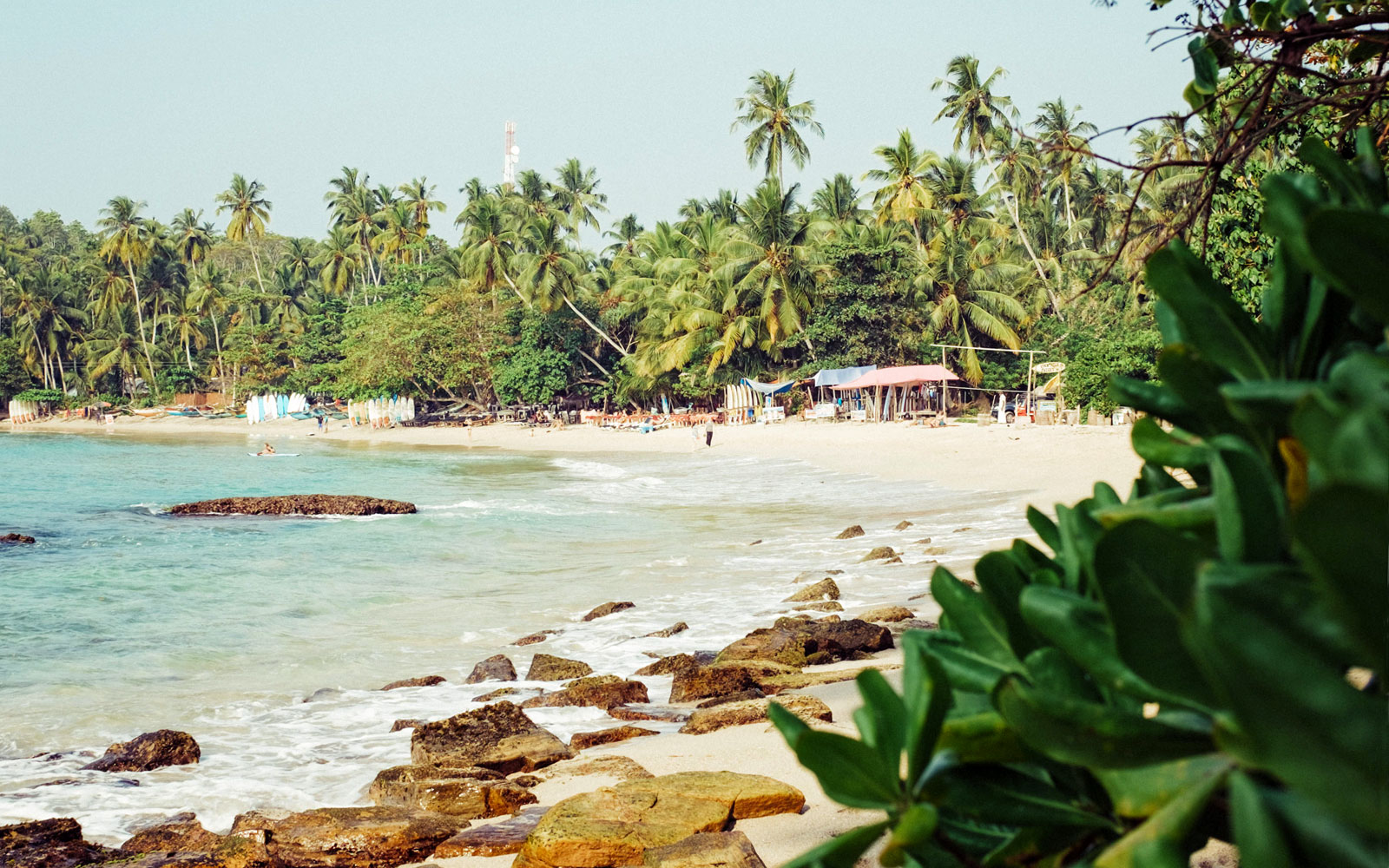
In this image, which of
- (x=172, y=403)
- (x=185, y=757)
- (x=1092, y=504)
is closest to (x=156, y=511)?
(x=185, y=757)

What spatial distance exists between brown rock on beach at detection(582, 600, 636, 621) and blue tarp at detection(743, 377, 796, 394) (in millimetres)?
29598

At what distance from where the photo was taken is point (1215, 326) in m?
0.81

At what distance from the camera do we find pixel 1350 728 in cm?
52

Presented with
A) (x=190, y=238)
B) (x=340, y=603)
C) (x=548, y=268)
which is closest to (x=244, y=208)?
(x=190, y=238)

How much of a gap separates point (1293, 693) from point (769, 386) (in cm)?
3939

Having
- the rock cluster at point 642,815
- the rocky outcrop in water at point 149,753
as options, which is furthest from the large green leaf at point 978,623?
the rocky outcrop in water at point 149,753

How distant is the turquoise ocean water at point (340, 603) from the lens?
6207 millimetres

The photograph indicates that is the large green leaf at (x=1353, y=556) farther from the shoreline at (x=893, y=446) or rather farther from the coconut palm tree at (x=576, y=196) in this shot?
the coconut palm tree at (x=576, y=196)

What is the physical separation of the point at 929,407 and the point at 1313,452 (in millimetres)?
40464

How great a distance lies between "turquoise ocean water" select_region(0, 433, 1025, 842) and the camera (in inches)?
244

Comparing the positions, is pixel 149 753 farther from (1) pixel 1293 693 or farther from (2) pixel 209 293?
(2) pixel 209 293

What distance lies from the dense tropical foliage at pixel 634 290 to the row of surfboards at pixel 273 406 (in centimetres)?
140

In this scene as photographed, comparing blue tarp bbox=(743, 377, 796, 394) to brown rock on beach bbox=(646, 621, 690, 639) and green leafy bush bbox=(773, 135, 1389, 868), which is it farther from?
green leafy bush bbox=(773, 135, 1389, 868)

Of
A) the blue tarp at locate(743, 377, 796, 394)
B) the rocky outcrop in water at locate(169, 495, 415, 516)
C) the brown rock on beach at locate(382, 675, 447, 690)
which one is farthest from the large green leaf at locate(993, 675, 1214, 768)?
the blue tarp at locate(743, 377, 796, 394)
